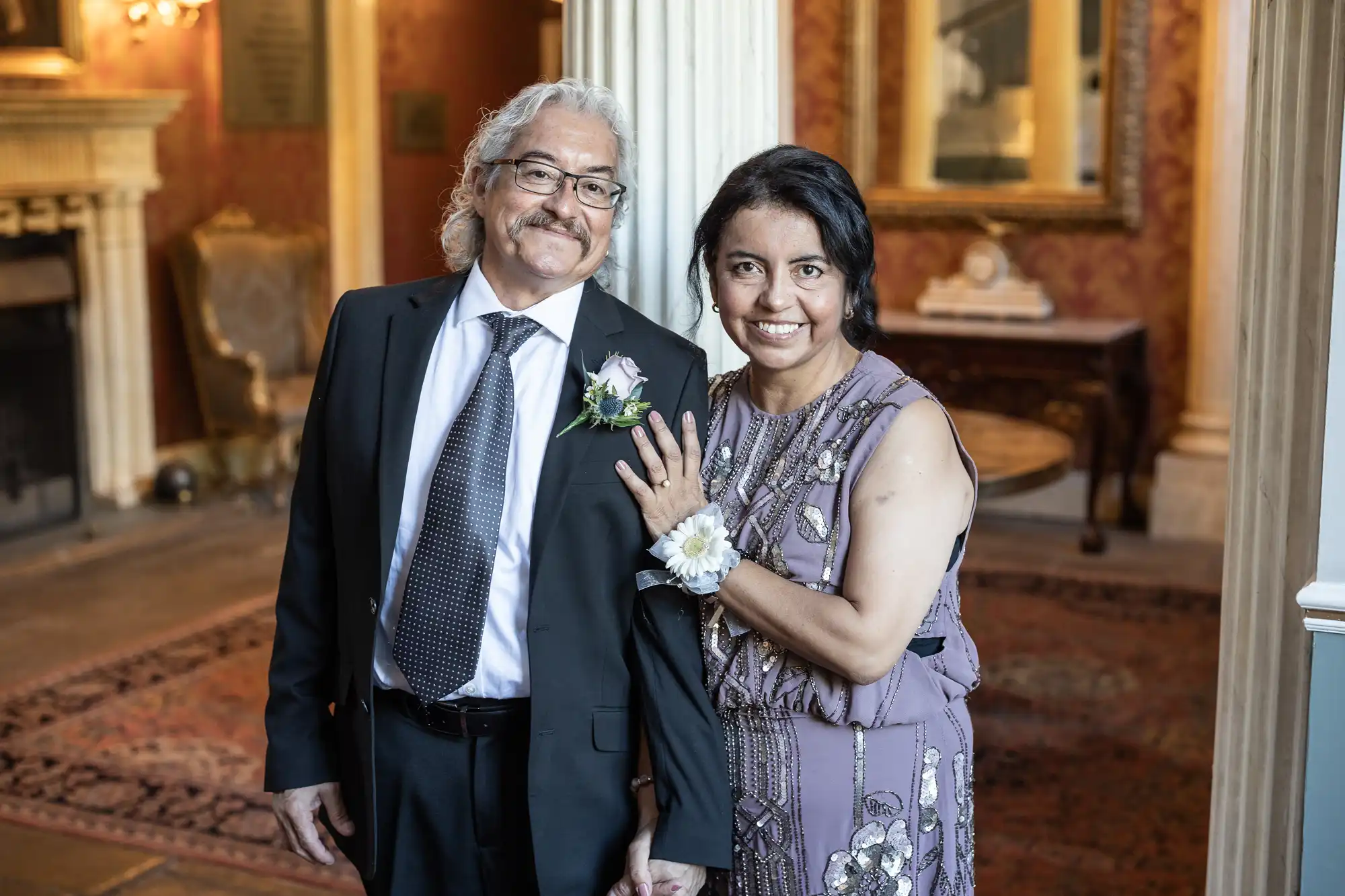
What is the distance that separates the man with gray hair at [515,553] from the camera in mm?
1967

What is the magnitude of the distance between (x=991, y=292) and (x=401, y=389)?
16.6 feet

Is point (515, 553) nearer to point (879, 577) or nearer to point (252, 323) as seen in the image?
point (879, 577)

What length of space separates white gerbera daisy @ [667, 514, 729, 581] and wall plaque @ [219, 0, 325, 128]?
20.8 feet

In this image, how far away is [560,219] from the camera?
6.59 ft

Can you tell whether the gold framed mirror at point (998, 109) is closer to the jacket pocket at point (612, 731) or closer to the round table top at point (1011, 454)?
the round table top at point (1011, 454)

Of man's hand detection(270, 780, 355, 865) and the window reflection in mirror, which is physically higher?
the window reflection in mirror

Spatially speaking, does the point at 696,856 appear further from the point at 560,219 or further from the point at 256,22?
the point at 256,22

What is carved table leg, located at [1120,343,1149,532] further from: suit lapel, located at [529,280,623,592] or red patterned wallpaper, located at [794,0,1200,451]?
suit lapel, located at [529,280,623,592]

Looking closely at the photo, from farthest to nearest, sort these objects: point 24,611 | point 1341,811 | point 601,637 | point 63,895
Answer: point 24,611 < point 63,895 < point 1341,811 < point 601,637

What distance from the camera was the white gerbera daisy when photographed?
1864 millimetres

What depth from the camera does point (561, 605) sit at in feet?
6.43

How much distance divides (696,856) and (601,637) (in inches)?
11.6

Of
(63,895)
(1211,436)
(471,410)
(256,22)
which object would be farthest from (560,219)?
(256,22)

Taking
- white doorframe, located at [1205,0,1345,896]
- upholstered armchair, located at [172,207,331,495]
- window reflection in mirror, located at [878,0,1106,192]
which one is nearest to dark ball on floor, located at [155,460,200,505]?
upholstered armchair, located at [172,207,331,495]
